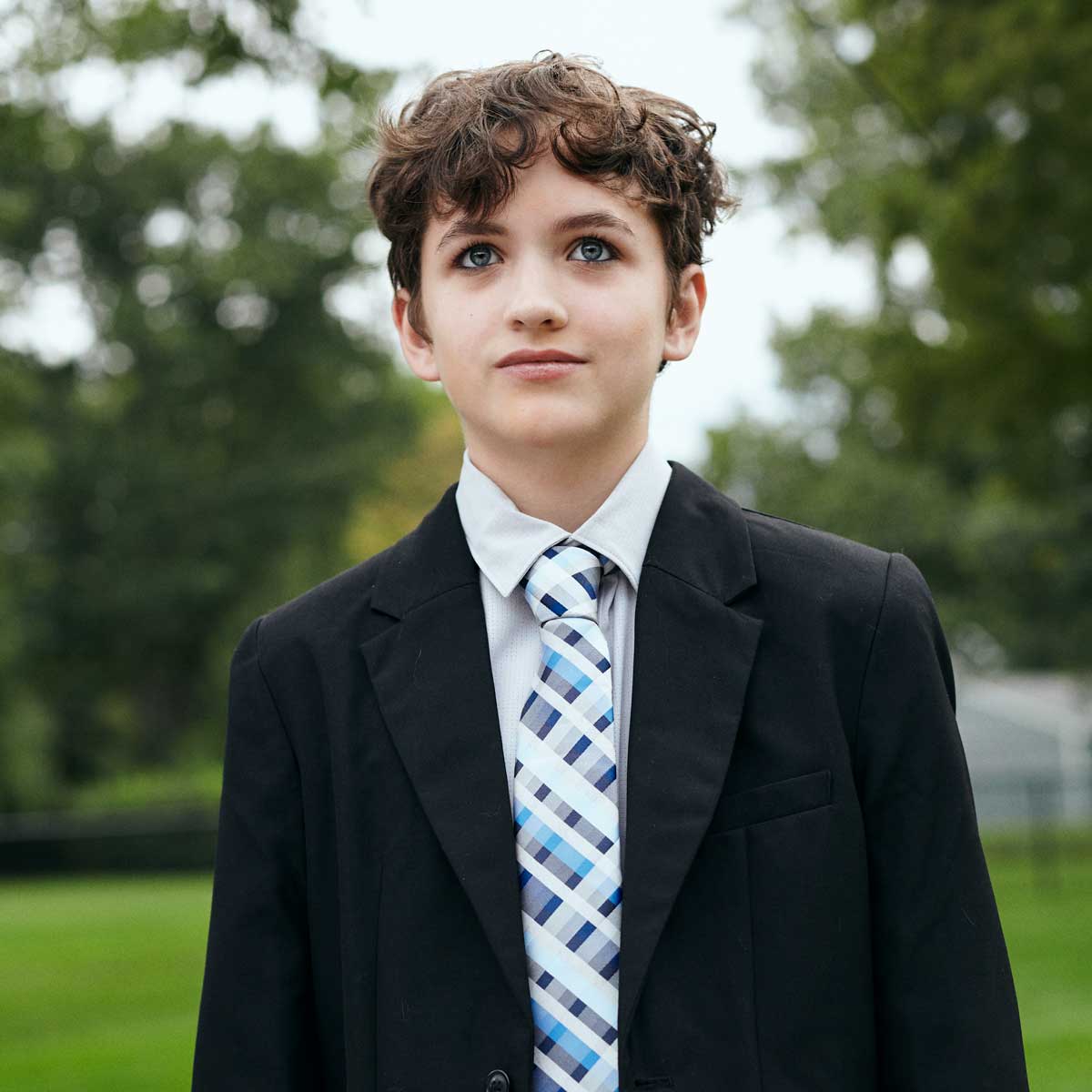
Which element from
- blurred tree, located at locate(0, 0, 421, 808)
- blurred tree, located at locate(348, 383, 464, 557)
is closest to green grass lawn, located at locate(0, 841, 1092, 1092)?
blurred tree, located at locate(0, 0, 421, 808)

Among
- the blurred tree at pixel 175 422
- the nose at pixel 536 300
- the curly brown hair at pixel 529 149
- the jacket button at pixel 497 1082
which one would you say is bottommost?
the jacket button at pixel 497 1082

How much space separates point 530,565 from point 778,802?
0.50 metres

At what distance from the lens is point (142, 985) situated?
11883 millimetres

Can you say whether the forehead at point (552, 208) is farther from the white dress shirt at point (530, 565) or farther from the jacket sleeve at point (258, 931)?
the jacket sleeve at point (258, 931)

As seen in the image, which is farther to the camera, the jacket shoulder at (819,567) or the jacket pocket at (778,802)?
the jacket shoulder at (819,567)

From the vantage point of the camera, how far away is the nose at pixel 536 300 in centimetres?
218

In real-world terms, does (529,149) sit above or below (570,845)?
above

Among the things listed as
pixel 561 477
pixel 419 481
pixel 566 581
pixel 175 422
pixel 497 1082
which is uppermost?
pixel 419 481

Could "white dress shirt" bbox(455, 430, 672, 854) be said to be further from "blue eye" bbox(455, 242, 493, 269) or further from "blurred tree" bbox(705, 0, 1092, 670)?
"blurred tree" bbox(705, 0, 1092, 670)

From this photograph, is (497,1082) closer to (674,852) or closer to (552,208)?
(674,852)

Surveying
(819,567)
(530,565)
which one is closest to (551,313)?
(530,565)

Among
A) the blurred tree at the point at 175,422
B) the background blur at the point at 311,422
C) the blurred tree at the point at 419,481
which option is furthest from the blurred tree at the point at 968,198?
the blurred tree at the point at 419,481

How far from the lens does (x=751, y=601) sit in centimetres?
227

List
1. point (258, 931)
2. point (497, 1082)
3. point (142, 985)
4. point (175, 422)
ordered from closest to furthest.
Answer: point (497, 1082) → point (258, 931) → point (142, 985) → point (175, 422)
